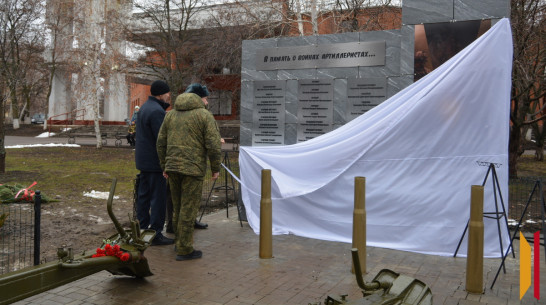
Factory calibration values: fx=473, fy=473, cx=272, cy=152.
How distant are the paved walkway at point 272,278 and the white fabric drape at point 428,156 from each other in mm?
355

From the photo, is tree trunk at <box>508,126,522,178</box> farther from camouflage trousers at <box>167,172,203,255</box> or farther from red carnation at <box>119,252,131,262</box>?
red carnation at <box>119,252,131,262</box>

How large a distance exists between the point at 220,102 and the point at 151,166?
3477 centimetres

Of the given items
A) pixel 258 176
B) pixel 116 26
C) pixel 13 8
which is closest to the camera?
pixel 258 176

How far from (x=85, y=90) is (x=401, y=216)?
77.8ft

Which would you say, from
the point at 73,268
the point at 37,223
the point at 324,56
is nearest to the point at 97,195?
the point at 37,223

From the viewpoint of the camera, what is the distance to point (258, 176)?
745cm

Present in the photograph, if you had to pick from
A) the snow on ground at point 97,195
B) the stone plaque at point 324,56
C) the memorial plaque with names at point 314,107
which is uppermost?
the stone plaque at point 324,56

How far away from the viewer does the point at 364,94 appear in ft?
25.9

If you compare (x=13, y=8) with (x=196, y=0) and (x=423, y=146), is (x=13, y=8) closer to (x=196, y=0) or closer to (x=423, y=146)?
(x=196, y=0)

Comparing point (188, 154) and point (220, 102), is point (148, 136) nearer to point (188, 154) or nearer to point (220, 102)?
point (188, 154)

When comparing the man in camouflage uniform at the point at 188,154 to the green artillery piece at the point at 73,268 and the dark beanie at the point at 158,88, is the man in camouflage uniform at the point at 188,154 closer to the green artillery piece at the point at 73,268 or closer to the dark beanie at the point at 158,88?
the green artillery piece at the point at 73,268

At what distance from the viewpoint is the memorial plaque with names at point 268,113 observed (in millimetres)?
8664

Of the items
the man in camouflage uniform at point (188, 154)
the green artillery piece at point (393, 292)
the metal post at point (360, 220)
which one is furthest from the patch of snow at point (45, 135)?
the green artillery piece at point (393, 292)

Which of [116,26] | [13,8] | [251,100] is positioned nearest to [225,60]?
[116,26]
